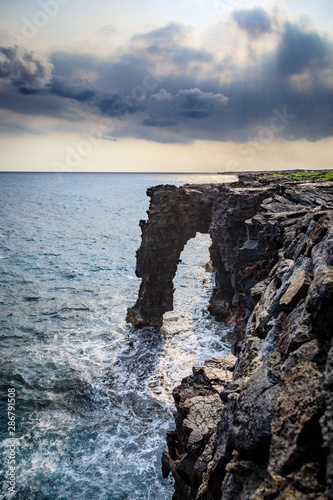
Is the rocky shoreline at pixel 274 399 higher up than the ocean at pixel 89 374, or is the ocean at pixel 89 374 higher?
the rocky shoreline at pixel 274 399

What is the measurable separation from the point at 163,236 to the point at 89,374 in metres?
18.6

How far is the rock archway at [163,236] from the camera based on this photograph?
39.0 metres

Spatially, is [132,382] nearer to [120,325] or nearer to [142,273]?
[120,325]

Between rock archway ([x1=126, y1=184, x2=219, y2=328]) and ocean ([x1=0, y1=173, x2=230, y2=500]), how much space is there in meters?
2.88

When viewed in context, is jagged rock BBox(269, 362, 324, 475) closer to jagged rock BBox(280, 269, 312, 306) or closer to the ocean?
jagged rock BBox(280, 269, 312, 306)

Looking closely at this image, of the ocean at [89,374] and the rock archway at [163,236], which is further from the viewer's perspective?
the rock archway at [163,236]

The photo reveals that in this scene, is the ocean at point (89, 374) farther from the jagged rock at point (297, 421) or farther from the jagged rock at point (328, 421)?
the jagged rock at point (328, 421)

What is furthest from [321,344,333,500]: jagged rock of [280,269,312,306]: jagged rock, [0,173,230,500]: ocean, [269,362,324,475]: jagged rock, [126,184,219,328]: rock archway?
[126,184,219,328]: rock archway

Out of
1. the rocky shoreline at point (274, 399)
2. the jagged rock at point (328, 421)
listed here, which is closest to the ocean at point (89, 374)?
the rocky shoreline at point (274, 399)

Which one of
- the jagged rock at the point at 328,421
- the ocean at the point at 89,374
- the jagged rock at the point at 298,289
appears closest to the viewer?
the jagged rock at the point at 328,421

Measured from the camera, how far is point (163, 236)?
1555 inches

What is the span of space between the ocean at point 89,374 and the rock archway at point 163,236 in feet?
9.45

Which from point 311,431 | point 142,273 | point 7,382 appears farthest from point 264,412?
point 142,273

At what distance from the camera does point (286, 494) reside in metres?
4.92
